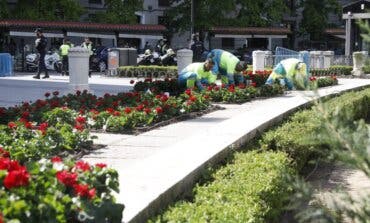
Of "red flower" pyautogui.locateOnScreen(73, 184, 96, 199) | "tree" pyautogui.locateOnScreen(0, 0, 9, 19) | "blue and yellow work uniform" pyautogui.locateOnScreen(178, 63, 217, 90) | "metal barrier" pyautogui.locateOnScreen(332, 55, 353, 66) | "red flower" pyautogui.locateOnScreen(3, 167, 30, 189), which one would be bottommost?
"red flower" pyautogui.locateOnScreen(73, 184, 96, 199)

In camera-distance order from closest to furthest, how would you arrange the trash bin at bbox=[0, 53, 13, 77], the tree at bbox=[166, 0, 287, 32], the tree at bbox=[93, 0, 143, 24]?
the trash bin at bbox=[0, 53, 13, 77] < the tree at bbox=[93, 0, 143, 24] < the tree at bbox=[166, 0, 287, 32]

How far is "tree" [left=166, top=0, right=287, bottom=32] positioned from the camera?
44062mm

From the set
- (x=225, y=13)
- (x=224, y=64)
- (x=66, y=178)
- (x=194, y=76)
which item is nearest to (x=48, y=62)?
(x=224, y=64)

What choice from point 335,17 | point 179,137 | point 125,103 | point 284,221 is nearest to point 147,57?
point 125,103

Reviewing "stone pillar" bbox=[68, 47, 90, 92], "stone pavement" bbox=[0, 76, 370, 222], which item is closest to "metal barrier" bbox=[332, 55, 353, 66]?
"stone pillar" bbox=[68, 47, 90, 92]

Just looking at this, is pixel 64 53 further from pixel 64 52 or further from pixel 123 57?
pixel 123 57

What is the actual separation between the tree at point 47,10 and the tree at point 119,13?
6.42ft

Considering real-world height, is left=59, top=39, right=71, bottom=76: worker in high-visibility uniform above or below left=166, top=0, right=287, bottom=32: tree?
below

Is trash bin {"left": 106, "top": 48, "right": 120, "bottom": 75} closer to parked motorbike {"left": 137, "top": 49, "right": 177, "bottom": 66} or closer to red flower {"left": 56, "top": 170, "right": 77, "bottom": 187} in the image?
parked motorbike {"left": 137, "top": 49, "right": 177, "bottom": 66}

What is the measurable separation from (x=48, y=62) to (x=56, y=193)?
2717cm

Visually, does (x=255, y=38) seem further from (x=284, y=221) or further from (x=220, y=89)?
(x=284, y=221)

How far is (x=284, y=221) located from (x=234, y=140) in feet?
4.10

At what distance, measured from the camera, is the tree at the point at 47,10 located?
38812 mm

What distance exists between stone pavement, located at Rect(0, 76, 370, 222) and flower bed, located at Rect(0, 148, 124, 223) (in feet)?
1.16
